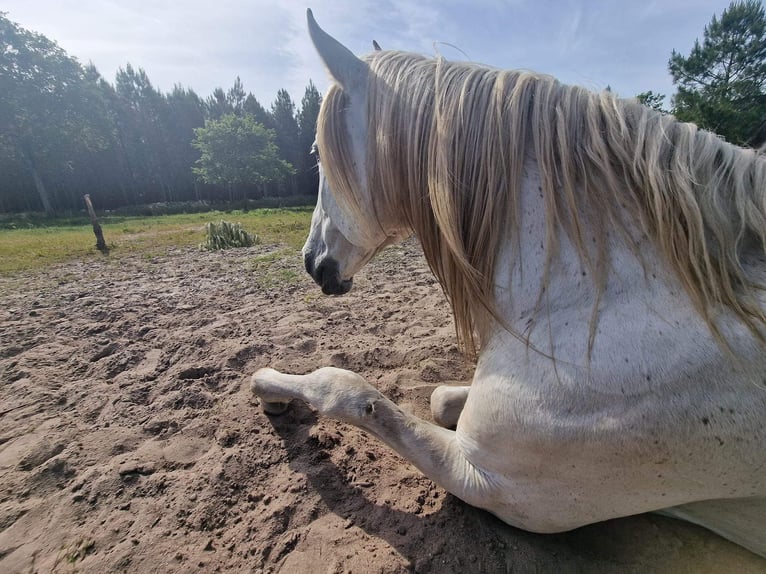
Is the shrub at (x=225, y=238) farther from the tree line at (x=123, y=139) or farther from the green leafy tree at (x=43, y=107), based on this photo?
the green leafy tree at (x=43, y=107)

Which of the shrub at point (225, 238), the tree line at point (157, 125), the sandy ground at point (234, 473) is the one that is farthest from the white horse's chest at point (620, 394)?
the tree line at point (157, 125)

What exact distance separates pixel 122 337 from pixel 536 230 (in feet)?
11.6

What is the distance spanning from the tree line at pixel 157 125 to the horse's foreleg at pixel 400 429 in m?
21.9

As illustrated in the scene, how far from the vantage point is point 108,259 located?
780 centimetres

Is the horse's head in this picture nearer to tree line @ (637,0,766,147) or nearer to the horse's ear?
the horse's ear

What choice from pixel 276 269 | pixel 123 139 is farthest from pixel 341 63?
pixel 123 139

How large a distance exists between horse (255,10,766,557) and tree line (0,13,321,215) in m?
23.0

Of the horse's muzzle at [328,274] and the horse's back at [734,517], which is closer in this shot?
the horse's back at [734,517]

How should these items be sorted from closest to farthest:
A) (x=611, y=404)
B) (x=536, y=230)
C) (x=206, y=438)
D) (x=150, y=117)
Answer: (x=611, y=404) < (x=536, y=230) < (x=206, y=438) < (x=150, y=117)

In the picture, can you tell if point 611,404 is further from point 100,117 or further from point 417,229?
point 100,117

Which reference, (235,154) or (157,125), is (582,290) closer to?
(235,154)

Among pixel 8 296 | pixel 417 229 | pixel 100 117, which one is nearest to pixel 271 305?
pixel 417 229

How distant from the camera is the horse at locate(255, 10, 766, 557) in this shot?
1013 mm

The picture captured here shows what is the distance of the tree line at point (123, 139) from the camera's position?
1133 inches
